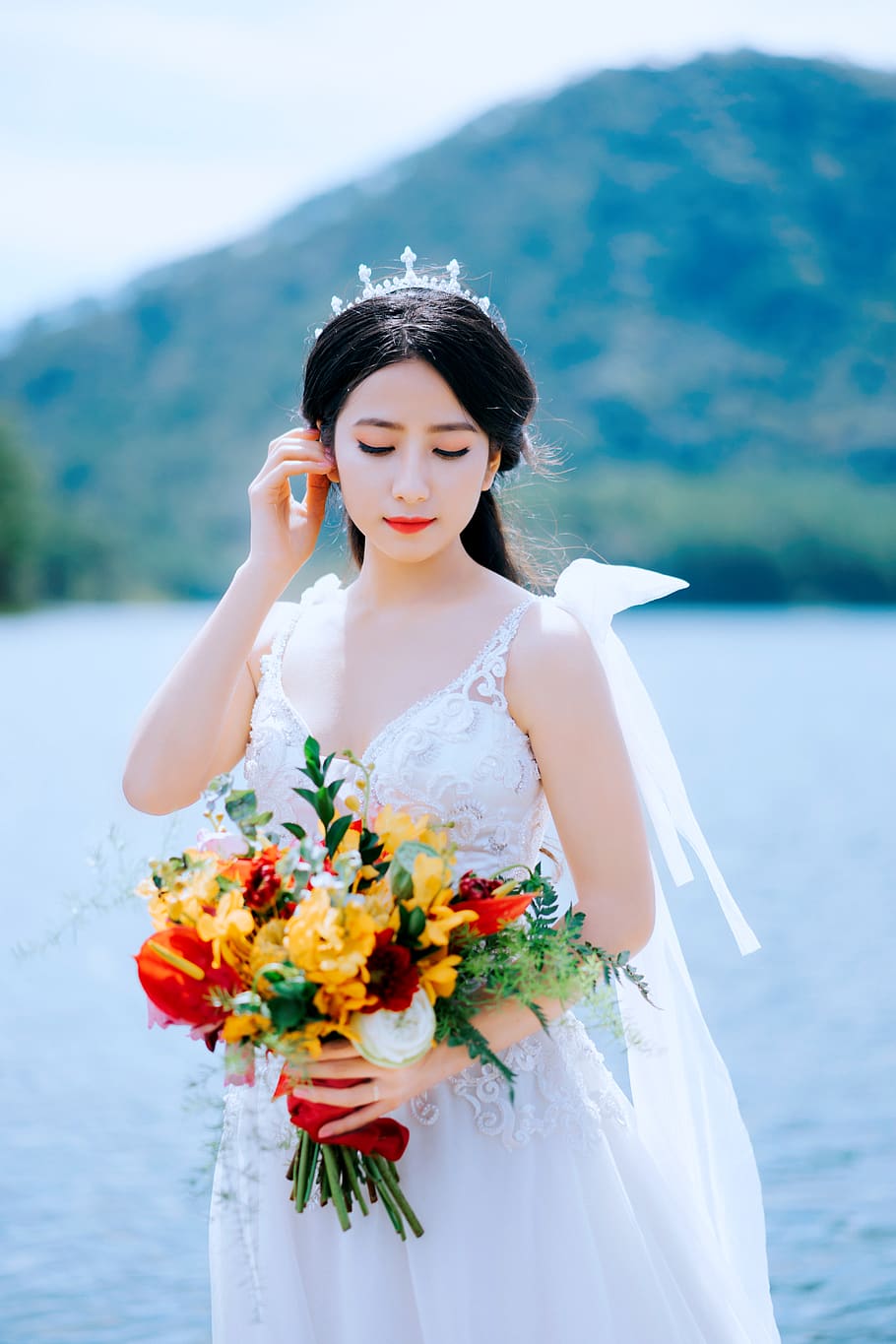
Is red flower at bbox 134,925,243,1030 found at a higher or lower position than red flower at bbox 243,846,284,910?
lower

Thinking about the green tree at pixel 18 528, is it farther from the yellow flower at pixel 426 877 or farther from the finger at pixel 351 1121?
the yellow flower at pixel 426 877

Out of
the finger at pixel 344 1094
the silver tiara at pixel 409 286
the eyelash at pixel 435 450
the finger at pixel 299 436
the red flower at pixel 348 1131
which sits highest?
the silver tiara at pixel 409 286

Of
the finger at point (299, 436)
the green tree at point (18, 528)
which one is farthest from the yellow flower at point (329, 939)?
the green tree at point (18, 528)

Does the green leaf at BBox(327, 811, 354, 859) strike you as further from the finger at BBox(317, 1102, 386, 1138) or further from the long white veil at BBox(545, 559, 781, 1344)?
the long white veil at BBox(545, 559, 781, 1344)

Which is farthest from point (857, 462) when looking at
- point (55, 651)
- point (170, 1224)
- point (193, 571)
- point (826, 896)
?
point (170, 1224)

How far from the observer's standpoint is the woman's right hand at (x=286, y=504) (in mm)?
2420

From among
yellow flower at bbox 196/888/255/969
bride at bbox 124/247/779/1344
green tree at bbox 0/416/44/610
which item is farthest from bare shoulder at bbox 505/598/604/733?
green tree at bbox 0/416/44/610

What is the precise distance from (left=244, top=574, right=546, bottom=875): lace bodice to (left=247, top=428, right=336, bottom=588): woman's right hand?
1.05 feet

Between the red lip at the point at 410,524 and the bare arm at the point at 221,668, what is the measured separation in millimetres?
205

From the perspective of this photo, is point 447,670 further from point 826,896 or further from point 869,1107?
point 826,896

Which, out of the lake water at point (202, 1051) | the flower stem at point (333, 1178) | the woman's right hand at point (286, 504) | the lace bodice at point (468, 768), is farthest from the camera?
the lake water at point (202, 1051)

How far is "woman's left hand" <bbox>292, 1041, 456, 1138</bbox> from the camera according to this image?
184 centimetres

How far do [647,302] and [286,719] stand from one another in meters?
89.7

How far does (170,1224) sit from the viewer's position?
5719mm
